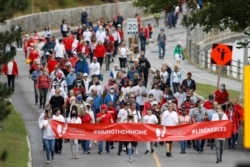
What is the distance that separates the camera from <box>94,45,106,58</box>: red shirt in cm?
4062

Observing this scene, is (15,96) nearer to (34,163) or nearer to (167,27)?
(34,163)

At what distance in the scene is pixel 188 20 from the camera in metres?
29.1

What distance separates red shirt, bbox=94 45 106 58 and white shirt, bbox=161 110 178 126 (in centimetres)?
1585

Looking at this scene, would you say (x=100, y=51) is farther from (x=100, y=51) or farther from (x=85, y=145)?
(x=85, y=145)

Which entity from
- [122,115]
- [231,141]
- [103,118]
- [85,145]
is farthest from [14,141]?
[231,141]

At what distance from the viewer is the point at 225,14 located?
27.4 meters

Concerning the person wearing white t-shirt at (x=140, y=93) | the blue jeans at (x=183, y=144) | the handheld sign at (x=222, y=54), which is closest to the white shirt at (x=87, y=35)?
the handheld sign at (x=222, y=54)

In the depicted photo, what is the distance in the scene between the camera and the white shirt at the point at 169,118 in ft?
81.6

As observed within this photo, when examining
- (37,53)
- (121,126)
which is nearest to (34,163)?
(121,126)

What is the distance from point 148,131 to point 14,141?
3.83 meters

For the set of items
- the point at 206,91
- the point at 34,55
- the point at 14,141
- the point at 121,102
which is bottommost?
the point at 14,141

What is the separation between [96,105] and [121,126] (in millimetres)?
2967

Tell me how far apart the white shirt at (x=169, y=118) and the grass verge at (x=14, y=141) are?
355 cm

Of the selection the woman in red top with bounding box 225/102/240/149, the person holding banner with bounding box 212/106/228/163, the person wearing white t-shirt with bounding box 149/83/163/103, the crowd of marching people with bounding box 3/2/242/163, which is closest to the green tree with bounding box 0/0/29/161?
the crowd of marching people with bounding box 3/2/242/163
